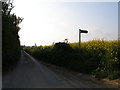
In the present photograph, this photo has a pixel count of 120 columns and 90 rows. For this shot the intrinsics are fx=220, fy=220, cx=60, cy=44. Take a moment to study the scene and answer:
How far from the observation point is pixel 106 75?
45.9 ft

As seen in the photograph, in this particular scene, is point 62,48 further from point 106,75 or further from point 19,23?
point 19,23

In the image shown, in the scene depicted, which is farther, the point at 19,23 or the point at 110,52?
the point at 19,23

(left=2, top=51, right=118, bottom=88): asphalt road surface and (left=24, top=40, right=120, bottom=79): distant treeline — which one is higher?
(left=24, top=40, right=120, bottom=79): distant treeline

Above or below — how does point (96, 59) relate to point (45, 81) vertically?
above

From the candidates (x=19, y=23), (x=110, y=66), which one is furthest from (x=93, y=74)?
(x=19, y=23)

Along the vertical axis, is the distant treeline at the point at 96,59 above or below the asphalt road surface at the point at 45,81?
above

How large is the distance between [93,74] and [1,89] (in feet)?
24.4

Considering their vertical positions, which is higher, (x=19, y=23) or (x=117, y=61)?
(x=19, y=23)

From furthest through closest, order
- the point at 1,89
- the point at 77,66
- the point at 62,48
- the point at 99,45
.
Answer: the point at 62,48, the point at 99,45, the point at 77,66, the point at 1,89

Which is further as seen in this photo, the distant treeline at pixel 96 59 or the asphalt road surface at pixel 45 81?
the distant treeline at pixel 96 59

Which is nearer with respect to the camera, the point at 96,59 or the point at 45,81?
the point at 45,81

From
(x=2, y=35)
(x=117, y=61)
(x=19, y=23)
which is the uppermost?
(x=19, y=23)

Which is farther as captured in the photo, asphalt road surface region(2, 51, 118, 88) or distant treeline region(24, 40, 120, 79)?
distant treeline region(24, 40, 120, 79)

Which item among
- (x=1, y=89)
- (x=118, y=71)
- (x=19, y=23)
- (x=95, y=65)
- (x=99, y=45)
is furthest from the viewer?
(x=19, y=23)
